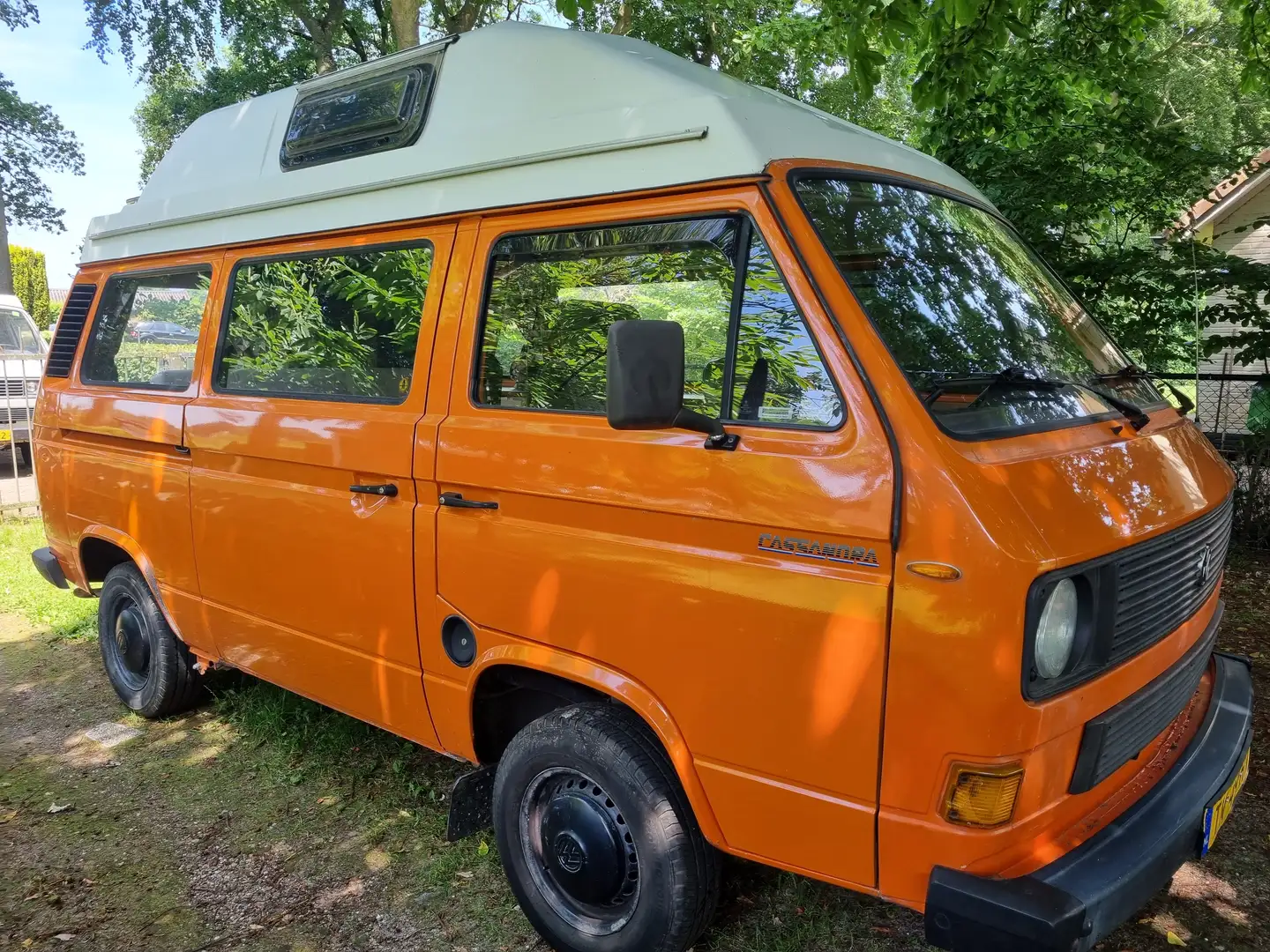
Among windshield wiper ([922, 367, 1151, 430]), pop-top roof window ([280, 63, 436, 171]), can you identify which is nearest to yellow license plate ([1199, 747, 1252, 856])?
windshield wiper ([922, 367, 1151, 430])

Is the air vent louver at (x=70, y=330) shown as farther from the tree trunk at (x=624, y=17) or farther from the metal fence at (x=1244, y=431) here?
the tree trunk at (x=624, y=17)

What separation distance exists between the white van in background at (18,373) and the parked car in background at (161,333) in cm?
742

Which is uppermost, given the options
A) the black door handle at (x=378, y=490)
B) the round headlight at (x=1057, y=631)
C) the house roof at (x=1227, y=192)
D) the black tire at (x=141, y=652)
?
the house roof at (x=1227, y=192)

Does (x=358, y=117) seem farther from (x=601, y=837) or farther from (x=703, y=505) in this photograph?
(x=601, y=837)

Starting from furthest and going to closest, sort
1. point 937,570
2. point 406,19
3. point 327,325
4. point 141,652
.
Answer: point 406,19
point 141,652
point 327,325
point 937,570

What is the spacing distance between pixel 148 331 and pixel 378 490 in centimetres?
211

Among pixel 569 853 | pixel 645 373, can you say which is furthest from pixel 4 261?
pixel 645 373

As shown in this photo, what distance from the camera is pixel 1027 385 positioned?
2383mm

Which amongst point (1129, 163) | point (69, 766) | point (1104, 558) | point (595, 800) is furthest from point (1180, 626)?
point (1129, 163)

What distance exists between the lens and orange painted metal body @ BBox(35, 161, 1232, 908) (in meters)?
1.94

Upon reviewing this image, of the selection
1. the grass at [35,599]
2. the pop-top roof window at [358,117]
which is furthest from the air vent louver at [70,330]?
the grass at [35,599]

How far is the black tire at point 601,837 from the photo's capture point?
2.46 m

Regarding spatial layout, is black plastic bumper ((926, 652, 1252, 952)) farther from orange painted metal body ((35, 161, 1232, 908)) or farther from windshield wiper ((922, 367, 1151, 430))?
windshield wiper ((922, 367, 1151, 430))

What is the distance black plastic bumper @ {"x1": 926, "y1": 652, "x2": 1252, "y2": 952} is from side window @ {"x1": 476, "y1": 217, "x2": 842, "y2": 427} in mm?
1080
